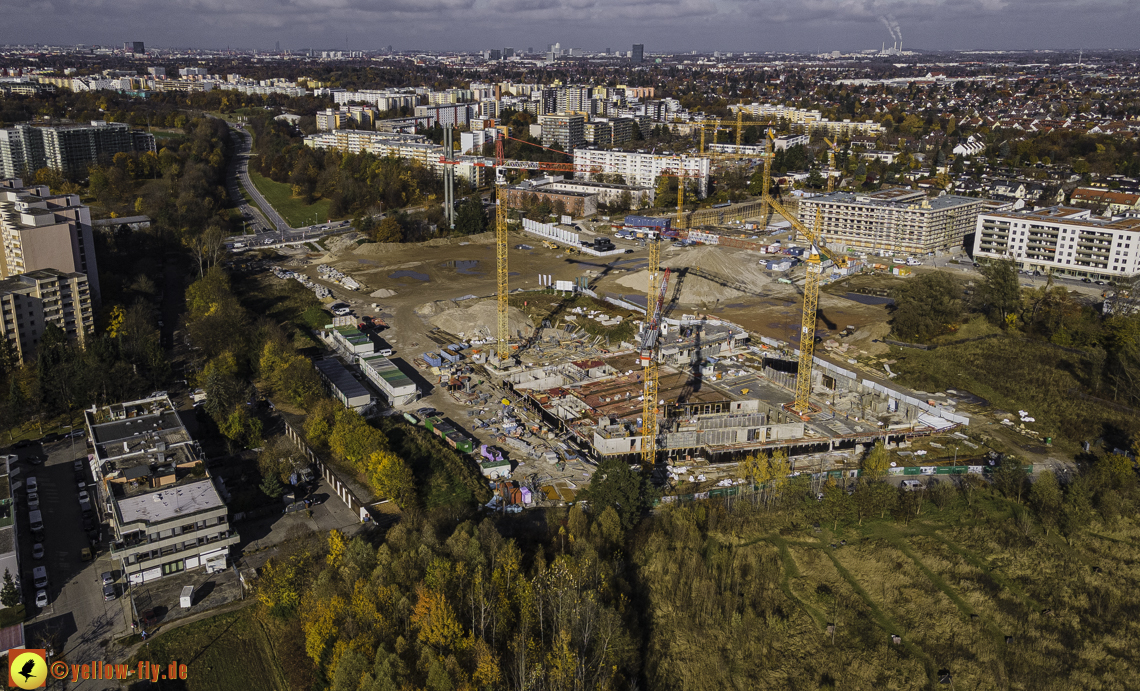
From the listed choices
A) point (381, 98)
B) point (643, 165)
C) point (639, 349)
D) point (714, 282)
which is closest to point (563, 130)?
point (643, 165)

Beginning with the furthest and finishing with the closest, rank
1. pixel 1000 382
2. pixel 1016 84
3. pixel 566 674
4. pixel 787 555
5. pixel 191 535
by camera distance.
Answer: pixel 1016 84 < pixel 1000 382 < pixel 787 555 < pixel 191 535 < pixel 566 674

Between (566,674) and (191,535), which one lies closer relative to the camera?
(566,674)

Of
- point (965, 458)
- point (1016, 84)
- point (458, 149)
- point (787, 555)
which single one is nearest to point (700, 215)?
point (458, 149)

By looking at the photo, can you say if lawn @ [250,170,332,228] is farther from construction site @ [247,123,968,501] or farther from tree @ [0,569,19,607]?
tree @ [0,569,19,607]

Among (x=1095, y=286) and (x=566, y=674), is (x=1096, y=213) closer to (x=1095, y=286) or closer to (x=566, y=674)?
(x=1095, y=286)

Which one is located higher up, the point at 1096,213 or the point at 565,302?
the point at 1096,213

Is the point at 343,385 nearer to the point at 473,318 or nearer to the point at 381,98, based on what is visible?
the point at 473,318
